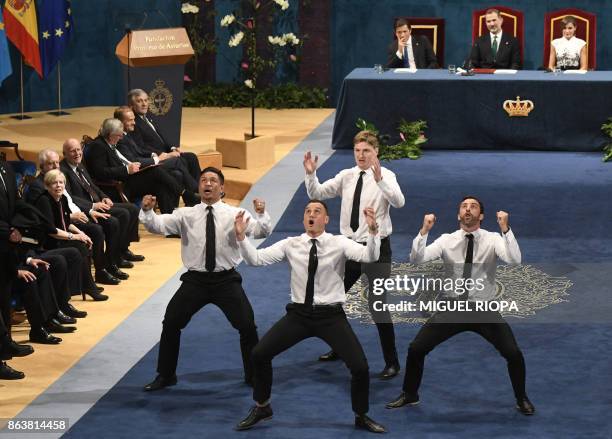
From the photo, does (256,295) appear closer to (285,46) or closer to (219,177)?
(219,177)

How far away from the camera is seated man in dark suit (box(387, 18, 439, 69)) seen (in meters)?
15.4

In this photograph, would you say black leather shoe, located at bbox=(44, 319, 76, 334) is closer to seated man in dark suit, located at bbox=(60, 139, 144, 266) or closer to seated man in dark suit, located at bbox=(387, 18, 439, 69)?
seated man in dark suit, located at bbox=(60, 139, 144, 266)

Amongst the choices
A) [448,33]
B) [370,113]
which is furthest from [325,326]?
[448,33]

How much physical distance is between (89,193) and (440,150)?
18.3 feet

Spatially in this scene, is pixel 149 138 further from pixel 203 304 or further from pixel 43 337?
pixel 203 304

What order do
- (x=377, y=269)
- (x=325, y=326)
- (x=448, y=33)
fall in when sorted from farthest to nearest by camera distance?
1. (x=448, y=33)
2. (x=377, y=269)
3. (x=325, y=326)

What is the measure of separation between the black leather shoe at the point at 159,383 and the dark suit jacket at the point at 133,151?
4.11 metres

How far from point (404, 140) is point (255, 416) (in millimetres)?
7777

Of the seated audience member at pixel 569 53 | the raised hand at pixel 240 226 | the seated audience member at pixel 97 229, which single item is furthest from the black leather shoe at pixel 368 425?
the seated audience member at pixel 569 53

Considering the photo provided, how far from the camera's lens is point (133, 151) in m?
11.4

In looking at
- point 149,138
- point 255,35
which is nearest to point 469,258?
point 149,138

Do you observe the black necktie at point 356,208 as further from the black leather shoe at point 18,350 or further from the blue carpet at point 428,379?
the black leather shoe at point 18,350

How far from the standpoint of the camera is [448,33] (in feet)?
59.4

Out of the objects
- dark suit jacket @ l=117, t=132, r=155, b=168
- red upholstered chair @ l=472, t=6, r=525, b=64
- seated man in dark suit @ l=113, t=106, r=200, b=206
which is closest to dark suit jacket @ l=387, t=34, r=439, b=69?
red upholstered chair @ l=472, t=6, r=525, b=64
